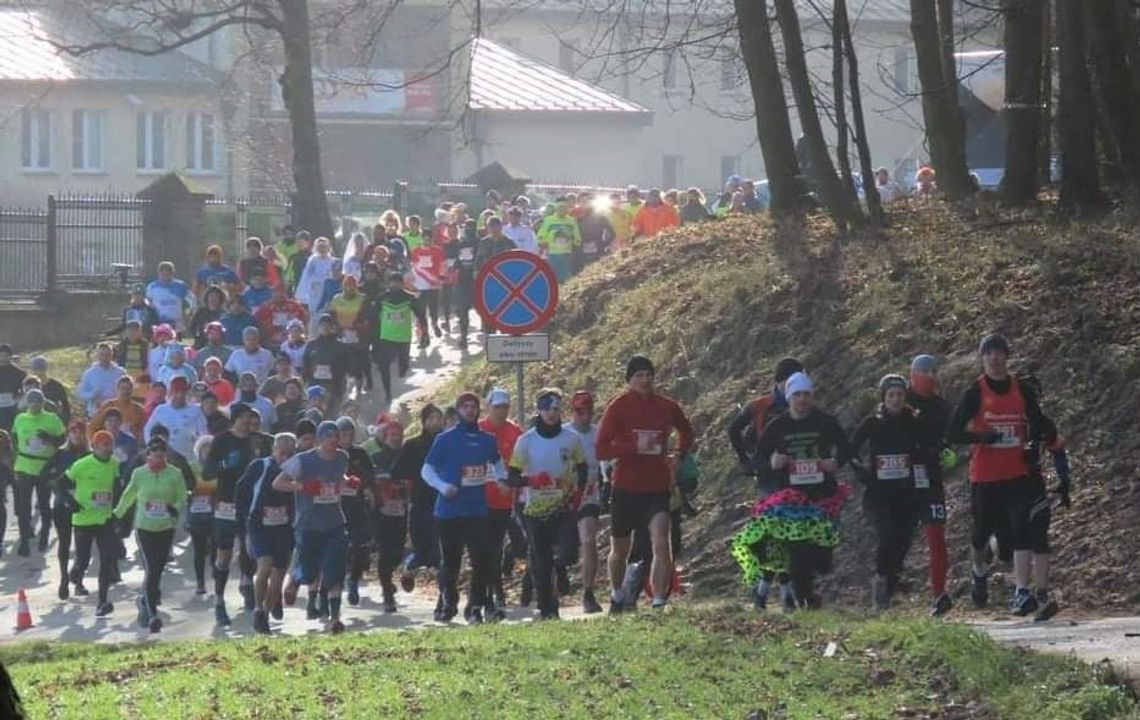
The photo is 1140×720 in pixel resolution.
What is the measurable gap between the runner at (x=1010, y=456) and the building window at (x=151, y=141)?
6343 cm

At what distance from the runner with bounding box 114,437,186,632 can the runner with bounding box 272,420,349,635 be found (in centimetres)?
158

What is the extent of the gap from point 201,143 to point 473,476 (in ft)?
204

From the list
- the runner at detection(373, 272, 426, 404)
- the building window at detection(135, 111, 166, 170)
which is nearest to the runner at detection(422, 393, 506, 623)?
the runner at detection(373, 272, 426, 404)

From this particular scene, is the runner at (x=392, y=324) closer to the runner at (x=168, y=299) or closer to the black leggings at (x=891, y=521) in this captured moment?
the runner at (x=168, y=299)

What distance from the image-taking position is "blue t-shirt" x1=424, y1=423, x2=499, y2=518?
17.1m

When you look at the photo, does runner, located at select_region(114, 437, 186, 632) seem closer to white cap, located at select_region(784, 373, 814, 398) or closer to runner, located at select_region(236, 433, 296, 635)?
runner, located at select_region(236, 433, 296, 635)

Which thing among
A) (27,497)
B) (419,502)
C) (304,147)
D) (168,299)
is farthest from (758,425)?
(304,147)

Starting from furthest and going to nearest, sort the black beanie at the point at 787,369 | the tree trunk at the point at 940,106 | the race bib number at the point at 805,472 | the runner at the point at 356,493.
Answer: the tree trunk at the point at 940,106
the runner at the point at 356,493
the black beanie at the point at 787,369
the race bib number at the point at 805,472

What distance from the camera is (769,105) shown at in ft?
82.1

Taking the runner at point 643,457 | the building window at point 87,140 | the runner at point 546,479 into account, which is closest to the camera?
the runner at point 643,457

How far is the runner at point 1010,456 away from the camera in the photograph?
1474 cm

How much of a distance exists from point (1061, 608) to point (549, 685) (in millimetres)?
4860

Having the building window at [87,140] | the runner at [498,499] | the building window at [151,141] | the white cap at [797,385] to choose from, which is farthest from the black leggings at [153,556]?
the building window at [151,141]

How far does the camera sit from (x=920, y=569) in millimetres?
16766
